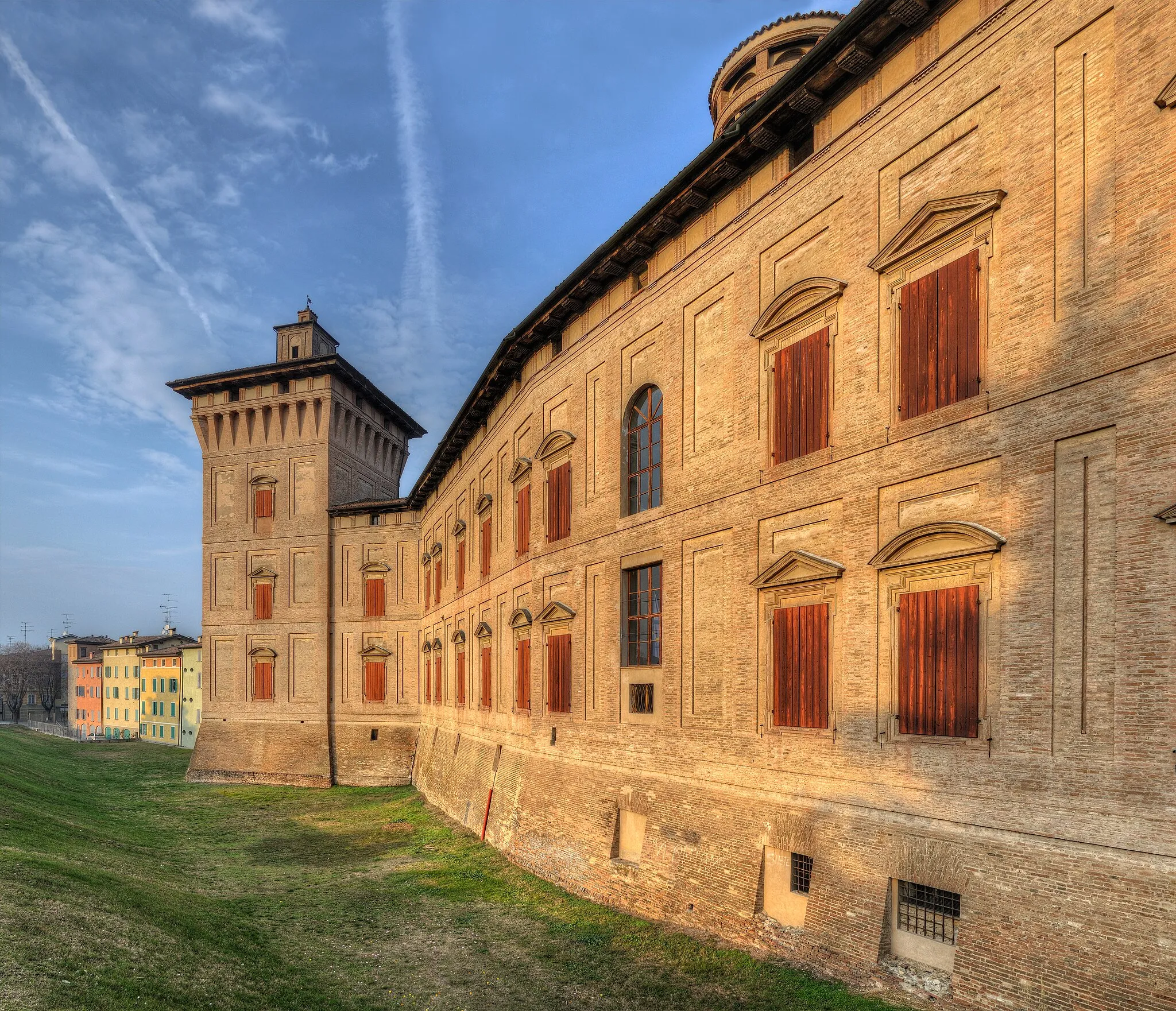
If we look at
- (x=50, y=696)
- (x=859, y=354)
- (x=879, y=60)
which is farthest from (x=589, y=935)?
(x=50, y=696)

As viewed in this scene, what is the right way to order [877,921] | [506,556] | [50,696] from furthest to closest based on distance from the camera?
[50,696]
[506,556]
[877,921]

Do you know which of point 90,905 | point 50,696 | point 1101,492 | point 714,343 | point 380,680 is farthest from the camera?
point 50,696

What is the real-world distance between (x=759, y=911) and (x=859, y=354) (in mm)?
8041

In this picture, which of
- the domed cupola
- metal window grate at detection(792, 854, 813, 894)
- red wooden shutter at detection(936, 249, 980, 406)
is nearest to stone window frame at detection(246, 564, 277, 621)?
the domed cupola

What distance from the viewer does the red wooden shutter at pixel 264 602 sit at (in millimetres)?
35281

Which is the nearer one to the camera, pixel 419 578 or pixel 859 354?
pixel 859 354

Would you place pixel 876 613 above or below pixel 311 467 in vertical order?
below

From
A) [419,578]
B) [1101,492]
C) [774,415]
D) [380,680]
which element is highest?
[774,415]

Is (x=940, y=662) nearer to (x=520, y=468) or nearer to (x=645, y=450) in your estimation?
(x=645, y=450)

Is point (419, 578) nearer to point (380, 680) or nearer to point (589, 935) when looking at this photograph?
point (380, 680)

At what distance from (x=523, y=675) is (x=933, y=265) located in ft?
45.5

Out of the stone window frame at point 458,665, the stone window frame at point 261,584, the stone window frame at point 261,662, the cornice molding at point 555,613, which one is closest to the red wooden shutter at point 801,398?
the cornice molding at point 555,613

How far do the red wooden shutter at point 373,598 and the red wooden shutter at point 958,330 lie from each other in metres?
29.4

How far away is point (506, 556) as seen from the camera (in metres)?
21.8
